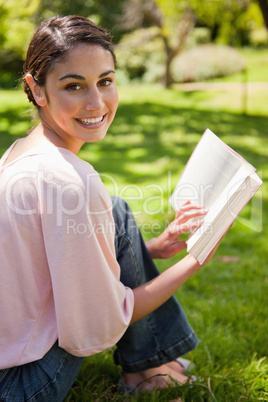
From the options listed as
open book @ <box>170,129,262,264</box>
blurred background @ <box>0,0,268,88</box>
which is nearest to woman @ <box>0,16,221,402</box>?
open book @ <box>170,129,262,264</box>

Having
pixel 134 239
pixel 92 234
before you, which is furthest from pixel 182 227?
pixel 92 234

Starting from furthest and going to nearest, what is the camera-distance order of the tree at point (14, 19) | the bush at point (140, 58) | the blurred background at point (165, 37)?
the bush at point (140, 58) → the blurred background at point (165, 37) → the tree at point (14, 19)

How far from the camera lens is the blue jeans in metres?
Answer: 1.28

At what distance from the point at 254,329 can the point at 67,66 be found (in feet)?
4.77

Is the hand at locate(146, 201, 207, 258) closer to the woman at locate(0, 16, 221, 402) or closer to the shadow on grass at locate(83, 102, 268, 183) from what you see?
the woman at locate(0, 16, 221, 402)

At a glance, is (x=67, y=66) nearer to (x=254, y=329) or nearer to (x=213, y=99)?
(x=254, y=329)

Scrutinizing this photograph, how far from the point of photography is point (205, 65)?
1402 cm

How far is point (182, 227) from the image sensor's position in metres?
1.63

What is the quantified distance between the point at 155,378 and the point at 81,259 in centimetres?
75

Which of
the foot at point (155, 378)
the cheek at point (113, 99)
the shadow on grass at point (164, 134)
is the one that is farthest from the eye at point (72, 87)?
the shadow on grass at point (164, 134)

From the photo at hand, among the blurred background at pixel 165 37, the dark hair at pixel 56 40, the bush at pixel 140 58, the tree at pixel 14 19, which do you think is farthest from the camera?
the bush at pixel 140 58

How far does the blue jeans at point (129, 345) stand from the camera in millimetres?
1275

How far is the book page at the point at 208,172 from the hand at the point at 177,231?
0.03 m

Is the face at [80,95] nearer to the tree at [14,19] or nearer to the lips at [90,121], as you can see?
the lips at [90,121]
